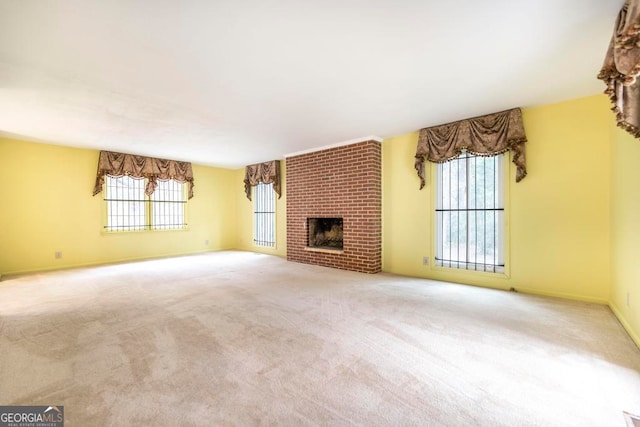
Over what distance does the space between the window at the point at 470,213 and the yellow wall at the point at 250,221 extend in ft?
12.1

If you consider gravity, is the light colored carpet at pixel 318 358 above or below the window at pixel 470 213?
below

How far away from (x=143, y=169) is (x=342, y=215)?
468cm

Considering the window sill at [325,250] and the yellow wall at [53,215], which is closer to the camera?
the yellow wall at [53,215]

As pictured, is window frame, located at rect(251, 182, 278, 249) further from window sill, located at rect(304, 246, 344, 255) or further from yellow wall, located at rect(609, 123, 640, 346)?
yellow wall, located at rect(609, 123, 640, 346)

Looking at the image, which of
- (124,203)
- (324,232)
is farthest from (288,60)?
(124,203)

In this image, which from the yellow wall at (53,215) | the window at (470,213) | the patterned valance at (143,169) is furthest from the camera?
the patterned valance at (143,169)

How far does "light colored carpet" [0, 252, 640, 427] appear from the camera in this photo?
1440mm

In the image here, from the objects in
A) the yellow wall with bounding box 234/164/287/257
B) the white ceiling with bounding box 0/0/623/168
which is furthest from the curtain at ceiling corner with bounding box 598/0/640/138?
the yellow wall with bounding box 234/164/287/257

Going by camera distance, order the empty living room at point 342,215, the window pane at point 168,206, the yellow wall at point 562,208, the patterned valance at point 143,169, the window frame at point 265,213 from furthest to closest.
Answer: the window frame at point 265,213 < the window pane at point 168,206 < the patterned valance at point 143,169 < the yellow wall at point 562,208 < the empty living room at point 342,215

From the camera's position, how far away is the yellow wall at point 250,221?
6629 mm

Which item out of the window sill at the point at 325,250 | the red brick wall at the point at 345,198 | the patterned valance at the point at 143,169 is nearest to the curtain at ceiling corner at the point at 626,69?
the red brick wall at the point at 345,198

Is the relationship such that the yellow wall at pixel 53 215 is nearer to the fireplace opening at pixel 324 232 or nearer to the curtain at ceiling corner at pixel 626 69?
the fireplace opening at pixel 324 232

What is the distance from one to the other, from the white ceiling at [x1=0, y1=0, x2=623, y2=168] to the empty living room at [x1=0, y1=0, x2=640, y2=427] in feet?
0.07

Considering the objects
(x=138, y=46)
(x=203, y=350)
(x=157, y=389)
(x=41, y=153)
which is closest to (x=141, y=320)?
(x=203, y=350)
